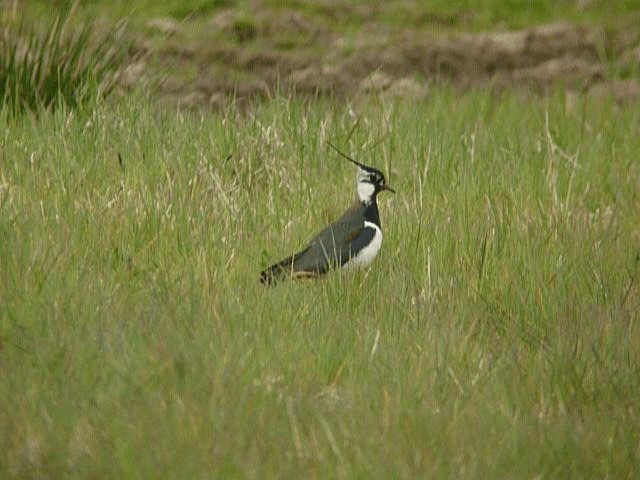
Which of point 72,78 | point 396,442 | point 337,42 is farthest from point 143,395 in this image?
point 337,42

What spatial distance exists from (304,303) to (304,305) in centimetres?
2

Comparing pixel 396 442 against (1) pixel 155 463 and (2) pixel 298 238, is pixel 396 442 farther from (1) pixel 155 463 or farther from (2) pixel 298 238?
(2) pixel 298 238

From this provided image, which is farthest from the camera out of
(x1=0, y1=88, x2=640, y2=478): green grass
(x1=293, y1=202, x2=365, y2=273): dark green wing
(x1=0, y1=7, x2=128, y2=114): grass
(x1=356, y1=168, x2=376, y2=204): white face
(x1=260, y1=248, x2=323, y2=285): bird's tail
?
(x1=0, y1=7, x2=128, y2=114): grass

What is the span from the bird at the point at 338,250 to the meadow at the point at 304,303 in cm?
7

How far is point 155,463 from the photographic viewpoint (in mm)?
3277

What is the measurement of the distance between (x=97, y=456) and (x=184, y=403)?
308 millimetres

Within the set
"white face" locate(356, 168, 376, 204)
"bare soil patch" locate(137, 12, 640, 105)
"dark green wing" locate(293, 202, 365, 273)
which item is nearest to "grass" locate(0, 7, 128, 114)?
"bare soil patch" locate(137, 12, 640, 105)

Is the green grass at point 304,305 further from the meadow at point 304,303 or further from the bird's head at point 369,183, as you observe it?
the bird's head at point 369,183

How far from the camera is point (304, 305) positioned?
4332 millimetres

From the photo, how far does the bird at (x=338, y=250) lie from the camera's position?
470cm

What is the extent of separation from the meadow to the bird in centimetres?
7

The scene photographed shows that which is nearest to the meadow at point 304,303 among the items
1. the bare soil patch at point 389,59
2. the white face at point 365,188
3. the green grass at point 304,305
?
the green grass at point 304,305

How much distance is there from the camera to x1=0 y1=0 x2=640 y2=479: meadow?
3.45m

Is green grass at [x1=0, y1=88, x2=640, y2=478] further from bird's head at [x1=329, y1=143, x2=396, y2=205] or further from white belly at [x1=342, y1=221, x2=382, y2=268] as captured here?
bird's head at [x1=329, y1=143, x2=396, y2=205]
